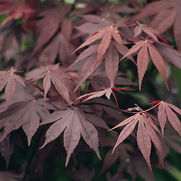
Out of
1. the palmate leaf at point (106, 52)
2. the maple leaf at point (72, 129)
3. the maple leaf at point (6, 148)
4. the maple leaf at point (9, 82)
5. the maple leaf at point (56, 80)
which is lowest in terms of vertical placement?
the maple leaf at point (6, 148)

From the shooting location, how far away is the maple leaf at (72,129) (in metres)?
0.65

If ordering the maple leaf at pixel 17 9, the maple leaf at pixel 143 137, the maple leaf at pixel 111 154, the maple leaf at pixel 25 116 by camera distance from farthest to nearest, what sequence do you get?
the maple leaf at pixel 17 9
the maple leaf at pixel 111 154
the maple leaf at pixel 25 116
the maple leaf at pixel 143 137

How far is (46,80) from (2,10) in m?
0.48

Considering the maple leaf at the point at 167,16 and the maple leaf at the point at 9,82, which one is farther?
the maple leaf at the point at 167,16

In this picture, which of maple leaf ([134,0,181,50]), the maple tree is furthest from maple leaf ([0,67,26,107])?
maple leaf ([134,0,181,50])

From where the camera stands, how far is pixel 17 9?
1063 millimetres

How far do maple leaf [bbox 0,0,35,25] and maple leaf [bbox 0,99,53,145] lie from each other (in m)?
0.43

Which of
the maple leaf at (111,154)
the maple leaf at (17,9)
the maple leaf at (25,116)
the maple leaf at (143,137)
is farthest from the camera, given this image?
the maple leaf at (17,9)

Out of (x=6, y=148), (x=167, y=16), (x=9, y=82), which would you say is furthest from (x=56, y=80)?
(x=167, y=16)

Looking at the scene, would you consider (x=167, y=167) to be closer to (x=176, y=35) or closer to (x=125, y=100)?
(x=125, y=100)

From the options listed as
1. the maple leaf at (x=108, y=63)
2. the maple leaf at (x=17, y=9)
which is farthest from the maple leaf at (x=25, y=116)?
the maple leaf at (x=17, y=9)

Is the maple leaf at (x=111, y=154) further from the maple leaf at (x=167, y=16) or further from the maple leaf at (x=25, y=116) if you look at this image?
A: the maple leaf at (x=167, y=16)

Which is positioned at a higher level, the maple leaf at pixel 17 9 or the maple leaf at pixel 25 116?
the maple leaf at pixel 17 9

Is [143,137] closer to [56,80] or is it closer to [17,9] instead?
[56,80]
